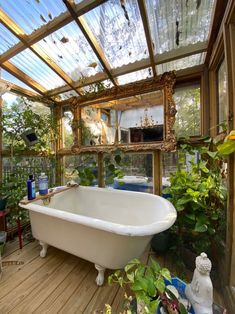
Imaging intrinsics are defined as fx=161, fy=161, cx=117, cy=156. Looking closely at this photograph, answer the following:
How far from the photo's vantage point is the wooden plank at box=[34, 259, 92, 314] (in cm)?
117

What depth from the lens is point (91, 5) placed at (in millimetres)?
1341

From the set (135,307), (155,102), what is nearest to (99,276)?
(135,307)

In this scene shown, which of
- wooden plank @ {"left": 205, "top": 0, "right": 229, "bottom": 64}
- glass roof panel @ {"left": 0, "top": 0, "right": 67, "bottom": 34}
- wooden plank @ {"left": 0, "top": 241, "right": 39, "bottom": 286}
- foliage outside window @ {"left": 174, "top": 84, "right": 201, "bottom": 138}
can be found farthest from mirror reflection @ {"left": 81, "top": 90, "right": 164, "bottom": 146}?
wooden plank @ {"left": 0, "top": 241, "right": 39, "bottom": 286}

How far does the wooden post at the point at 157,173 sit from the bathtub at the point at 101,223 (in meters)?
0.40

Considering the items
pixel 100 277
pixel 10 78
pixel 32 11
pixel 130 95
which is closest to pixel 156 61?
pixel 130 95

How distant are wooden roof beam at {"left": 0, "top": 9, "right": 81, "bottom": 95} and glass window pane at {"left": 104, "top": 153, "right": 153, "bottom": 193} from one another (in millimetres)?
1245

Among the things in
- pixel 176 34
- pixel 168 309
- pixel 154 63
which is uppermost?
pixel 176 34

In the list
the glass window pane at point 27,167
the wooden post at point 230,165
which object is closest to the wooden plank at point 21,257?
the glass window pane at point 27,167

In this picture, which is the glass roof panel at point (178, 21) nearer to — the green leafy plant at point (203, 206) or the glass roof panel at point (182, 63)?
the glass roof panel at point (182, 63)

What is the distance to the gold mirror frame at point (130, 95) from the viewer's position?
1.98 meters

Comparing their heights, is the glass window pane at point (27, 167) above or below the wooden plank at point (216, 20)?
below

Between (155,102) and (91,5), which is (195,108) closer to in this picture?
(155,102)

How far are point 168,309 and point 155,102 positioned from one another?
1995 mm

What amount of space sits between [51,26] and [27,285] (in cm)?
236
